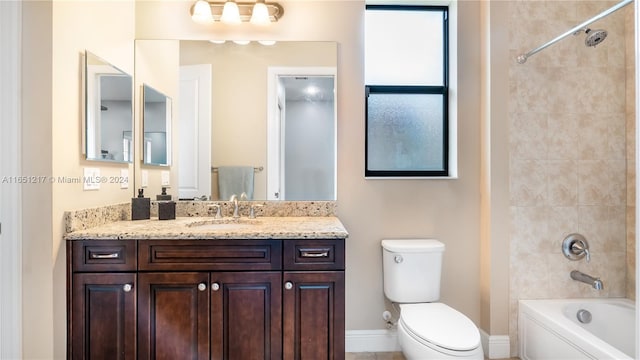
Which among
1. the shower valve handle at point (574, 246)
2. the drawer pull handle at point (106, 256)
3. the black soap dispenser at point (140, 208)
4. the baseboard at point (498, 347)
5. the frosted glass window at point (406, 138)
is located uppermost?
the frosted glass window at point (406, 138)

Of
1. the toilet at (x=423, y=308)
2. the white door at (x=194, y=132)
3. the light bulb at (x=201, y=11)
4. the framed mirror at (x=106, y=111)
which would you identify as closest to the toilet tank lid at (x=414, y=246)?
the toilet at (x=423, y=308)

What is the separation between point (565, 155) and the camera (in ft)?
6.95

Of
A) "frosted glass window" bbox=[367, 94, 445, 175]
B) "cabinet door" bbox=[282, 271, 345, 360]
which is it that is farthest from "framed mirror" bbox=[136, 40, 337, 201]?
"cabinet door" bbox=[282, 271, 345, 360]

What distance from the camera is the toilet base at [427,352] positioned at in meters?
1.47

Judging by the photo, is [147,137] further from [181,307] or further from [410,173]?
[410,173]

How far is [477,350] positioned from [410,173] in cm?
113

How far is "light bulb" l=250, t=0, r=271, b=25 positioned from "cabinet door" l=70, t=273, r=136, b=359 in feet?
5.43

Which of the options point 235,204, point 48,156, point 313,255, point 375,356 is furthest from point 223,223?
point 375,356

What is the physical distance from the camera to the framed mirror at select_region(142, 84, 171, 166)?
85.0 inches

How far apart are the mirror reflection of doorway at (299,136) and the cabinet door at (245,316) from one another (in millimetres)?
698

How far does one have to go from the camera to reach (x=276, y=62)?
2.16 m

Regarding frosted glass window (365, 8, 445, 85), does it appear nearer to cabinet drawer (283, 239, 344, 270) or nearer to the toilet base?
cabinet drawer (283, 239, 344, 270)

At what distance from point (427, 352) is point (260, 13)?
6.97 feet

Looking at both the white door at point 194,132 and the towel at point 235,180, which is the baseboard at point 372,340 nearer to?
the towel at point 235,180
